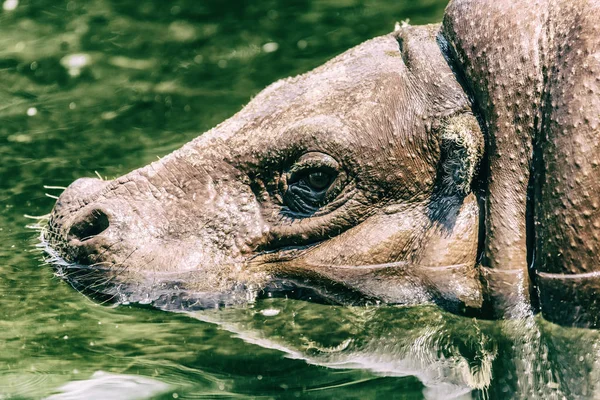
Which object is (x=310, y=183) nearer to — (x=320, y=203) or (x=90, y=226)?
(x=320, y=203)

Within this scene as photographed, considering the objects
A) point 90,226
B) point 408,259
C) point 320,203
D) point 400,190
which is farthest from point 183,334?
point 400,190

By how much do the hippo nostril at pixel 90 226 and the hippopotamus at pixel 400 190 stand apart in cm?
1

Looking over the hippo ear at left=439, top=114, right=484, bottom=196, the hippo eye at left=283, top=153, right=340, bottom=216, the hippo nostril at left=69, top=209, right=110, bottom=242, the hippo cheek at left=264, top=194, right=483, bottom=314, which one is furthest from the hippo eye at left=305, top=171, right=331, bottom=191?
the hippo nostril at left=69, top=209, right=110, bottom=242

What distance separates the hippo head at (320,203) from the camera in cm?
584

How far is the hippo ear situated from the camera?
565 cm

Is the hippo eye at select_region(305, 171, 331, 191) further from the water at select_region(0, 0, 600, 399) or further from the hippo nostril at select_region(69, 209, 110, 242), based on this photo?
the hippo nostril at select_region(69, 209, 110, 242)

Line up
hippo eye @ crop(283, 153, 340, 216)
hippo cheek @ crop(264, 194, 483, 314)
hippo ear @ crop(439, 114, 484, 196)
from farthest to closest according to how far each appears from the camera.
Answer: hippo eye @ crop(283, 153, 340, 216)
hippo cheek @ crop(264, 194, 483, 314)
hippo ear @ crop(439, 114, 484, 196)

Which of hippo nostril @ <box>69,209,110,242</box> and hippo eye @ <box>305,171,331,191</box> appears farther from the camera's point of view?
hippo nostril @ <box>69,209,110,242</box>

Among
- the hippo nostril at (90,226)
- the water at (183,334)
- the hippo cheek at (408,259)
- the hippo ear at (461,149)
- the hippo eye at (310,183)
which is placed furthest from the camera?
the hippo nostril at (90,226)

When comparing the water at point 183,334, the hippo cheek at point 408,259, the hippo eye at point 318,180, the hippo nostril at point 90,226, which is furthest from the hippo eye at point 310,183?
the hippo nostril at point 90,226

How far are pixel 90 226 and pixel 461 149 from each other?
226 centimetres

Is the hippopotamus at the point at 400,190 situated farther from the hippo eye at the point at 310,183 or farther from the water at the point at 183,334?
the water at the point at 183,334

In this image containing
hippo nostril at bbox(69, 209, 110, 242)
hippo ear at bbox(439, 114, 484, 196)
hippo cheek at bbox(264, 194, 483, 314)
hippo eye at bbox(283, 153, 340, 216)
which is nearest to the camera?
hippo ear at bbox(439, 114, 484, 196)

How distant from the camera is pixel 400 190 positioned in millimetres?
5918
